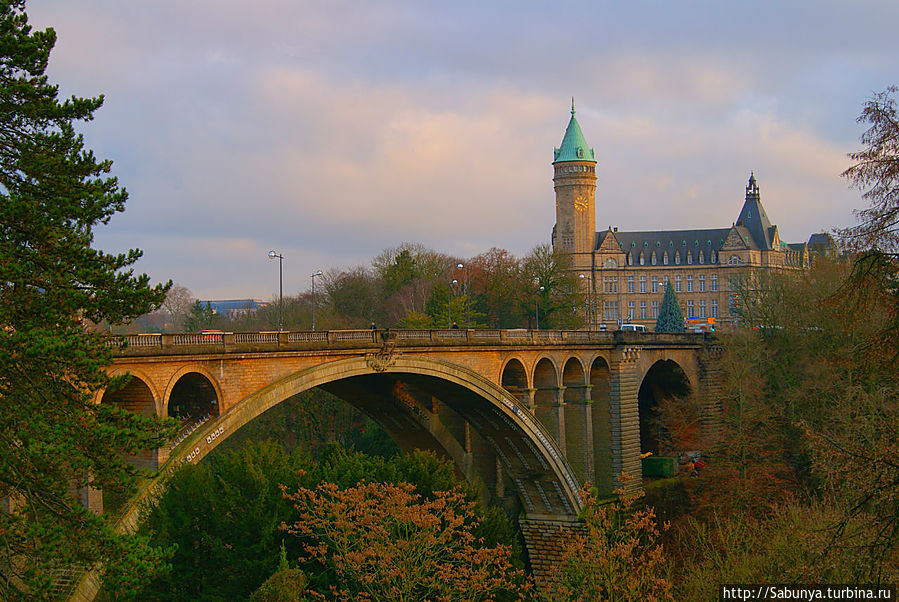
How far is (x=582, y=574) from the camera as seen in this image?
78.0 ft

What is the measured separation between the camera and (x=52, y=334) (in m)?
15.6

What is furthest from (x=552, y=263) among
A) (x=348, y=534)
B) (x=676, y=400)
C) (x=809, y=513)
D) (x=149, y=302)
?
(x=149, y=302)

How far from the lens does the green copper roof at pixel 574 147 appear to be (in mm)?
141875

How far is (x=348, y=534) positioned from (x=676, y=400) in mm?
39100

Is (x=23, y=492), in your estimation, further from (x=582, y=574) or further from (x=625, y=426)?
(x=625, y=426)

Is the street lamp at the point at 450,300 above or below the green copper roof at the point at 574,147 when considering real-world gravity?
below

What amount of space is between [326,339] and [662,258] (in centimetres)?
12775

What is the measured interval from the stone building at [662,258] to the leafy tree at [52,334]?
130672 millimetres

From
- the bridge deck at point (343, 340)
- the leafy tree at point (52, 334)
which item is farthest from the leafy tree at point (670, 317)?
the leafy tree at point (52, 334)

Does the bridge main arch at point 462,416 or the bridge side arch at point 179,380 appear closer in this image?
the bridge side arch at point 179,380

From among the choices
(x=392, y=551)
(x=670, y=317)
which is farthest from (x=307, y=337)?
(x=670, y=317)

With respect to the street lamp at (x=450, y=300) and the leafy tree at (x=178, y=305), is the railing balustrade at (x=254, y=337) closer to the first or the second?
the street lamp at (x=450, y=300)

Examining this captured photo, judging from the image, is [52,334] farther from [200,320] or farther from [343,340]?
[200,320]

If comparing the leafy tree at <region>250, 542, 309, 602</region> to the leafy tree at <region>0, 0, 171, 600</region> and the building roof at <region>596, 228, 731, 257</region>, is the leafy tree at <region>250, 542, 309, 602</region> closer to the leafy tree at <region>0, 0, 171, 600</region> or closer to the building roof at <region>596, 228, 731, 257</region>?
the leafy tree at <region>0, 0, 171, 600</region>
